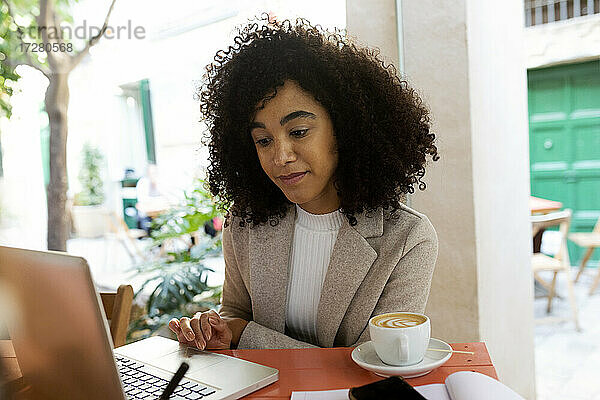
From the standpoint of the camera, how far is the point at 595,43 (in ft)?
16.8

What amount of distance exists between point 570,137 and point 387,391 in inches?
217

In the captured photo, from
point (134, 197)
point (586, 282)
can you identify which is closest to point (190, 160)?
point (134, 197)

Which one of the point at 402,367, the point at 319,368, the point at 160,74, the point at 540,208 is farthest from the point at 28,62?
the point at 540,208

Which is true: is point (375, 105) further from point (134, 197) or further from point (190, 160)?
point (134, 197)

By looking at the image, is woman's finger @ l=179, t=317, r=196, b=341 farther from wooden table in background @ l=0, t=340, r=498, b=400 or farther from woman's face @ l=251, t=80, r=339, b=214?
woman's face @ l=251, t=80, r=339, b=214

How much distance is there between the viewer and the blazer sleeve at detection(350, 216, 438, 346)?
1.21 m

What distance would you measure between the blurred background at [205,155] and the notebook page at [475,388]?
0.78 metres

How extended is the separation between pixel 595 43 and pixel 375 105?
4753mm

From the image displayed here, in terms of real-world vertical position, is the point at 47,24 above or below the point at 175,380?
above

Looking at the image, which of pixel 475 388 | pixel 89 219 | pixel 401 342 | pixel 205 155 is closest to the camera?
pixel 475 388

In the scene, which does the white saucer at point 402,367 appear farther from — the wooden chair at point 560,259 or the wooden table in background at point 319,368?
the wooden chair at point 560,259

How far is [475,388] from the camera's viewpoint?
2.45ft

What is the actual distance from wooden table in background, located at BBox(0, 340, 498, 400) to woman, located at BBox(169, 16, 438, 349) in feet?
0.52

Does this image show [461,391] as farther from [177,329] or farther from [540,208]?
[540,208]
